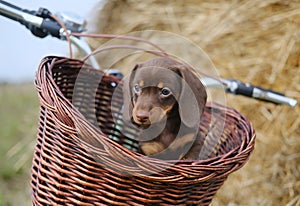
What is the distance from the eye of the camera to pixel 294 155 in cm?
201

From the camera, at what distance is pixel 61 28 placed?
4.59 feet

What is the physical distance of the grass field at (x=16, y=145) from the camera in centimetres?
229

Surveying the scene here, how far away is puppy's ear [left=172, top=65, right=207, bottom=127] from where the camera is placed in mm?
1192

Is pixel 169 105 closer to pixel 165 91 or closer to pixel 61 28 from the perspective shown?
pixel 165 91

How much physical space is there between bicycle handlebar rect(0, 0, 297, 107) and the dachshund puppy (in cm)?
30

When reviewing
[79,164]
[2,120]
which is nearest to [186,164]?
[79,164]

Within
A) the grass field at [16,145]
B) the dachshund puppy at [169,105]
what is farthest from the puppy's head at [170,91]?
the grass field at [16,145]

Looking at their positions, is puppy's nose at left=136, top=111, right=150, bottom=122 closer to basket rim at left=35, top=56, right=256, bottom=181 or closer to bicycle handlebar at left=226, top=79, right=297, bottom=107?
basket rim at left=35, top=56, right=256, bottom=181

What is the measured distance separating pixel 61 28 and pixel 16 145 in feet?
4.30

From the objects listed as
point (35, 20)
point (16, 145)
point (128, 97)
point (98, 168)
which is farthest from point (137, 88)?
point (16, 145)

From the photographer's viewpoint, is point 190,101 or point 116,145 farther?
point 190,101

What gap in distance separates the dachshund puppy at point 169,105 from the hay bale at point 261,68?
2.98 ft

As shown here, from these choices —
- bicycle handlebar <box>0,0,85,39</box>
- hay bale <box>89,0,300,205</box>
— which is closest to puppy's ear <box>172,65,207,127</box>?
bicycle handlebar <box>0,0,85,39</box>

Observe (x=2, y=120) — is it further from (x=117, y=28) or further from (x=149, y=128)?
(x=149, y=128)
